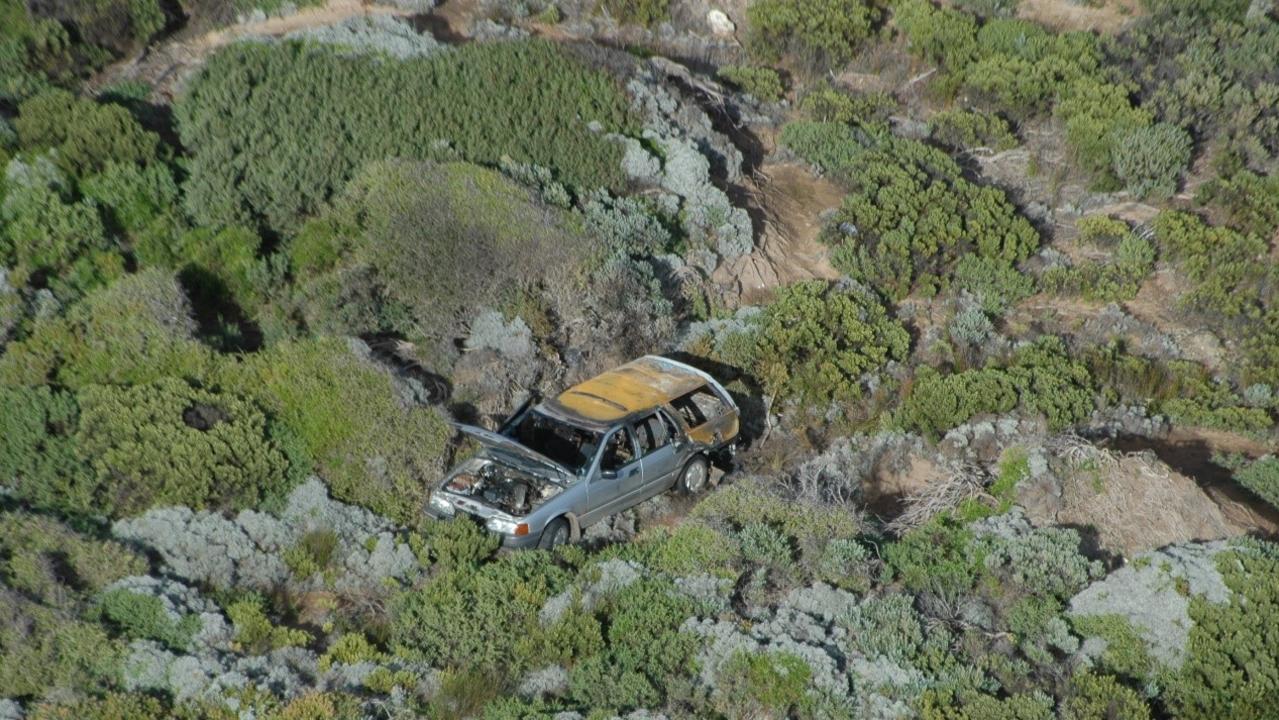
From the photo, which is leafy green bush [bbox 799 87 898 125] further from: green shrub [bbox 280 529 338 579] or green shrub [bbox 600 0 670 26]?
green shrub [bbox 280 529 338 579]

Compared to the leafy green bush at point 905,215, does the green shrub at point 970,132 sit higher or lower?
higher

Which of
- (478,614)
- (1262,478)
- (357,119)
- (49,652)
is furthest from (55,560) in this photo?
(1262,478)

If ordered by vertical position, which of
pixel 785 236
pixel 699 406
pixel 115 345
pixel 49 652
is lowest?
pixel 49 652

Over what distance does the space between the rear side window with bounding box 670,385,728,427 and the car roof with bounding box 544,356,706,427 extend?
200 millimetres

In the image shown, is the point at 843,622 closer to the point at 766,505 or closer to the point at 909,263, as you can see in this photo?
the point at 766,505

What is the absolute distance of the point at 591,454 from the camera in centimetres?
1423

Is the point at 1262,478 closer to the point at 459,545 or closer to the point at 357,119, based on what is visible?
the point at 459,545

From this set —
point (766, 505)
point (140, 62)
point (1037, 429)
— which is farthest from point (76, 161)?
point (1037, 429)

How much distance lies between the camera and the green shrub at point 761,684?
11906 mm

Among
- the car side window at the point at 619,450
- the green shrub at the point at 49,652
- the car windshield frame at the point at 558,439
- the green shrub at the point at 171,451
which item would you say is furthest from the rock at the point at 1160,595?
the green shrub at the point at 49,652

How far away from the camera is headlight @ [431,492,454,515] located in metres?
14.1

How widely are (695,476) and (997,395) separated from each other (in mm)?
4502

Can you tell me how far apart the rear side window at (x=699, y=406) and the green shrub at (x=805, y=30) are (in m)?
11.6

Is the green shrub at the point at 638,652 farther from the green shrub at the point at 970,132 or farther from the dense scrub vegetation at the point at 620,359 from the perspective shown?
the green shrub at the point at 970,132
